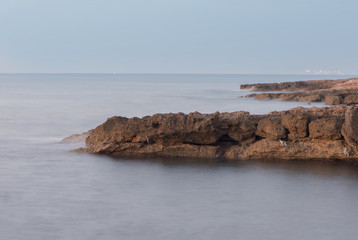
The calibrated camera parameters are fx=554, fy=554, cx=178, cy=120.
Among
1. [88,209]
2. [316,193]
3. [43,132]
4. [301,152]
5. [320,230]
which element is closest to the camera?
[320,230]

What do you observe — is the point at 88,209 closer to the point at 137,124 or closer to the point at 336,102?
the point at 137,124

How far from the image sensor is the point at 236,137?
45.8 feet

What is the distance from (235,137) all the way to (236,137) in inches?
1.0

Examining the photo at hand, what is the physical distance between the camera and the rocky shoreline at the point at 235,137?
43.8 feet

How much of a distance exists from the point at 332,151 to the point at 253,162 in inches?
75.1

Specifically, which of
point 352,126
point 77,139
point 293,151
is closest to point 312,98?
point 77,139

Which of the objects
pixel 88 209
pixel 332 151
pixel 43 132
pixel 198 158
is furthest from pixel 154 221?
pixel 43 132

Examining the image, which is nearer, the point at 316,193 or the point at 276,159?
the point at 316,193

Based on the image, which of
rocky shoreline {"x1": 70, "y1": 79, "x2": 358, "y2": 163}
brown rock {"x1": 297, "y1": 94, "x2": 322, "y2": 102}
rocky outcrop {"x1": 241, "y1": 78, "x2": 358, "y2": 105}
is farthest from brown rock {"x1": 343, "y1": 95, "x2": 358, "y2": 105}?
rocky shoreline {"x1": 70, "y1": 79, "x2": 358, "y2": 163}

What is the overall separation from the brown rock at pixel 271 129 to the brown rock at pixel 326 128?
69 cm

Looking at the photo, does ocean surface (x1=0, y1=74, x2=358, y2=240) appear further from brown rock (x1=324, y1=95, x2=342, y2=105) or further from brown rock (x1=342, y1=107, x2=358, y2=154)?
brown rock (x1=324, y1=95, x2=342, y2=105)

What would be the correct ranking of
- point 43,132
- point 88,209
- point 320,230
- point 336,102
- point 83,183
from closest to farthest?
point 320,230 → point 88,209 → point 83,183 → point 43,132 → point 336,102

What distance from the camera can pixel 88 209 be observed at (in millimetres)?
10406

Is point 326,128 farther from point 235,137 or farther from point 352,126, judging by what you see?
point 235,137
